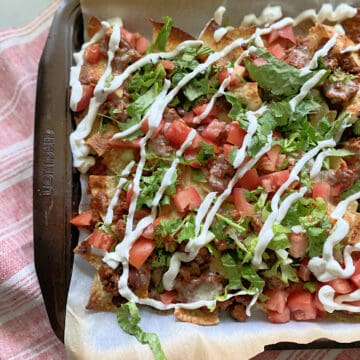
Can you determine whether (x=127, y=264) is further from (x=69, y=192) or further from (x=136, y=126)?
(x=136, y=126)

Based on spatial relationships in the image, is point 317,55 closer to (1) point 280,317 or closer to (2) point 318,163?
(2) point 318,163

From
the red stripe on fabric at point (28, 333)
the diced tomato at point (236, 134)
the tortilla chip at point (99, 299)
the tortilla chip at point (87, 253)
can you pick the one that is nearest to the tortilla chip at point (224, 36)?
the diced tomato at point (236, 134)

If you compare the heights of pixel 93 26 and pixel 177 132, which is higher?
pixel 93 26

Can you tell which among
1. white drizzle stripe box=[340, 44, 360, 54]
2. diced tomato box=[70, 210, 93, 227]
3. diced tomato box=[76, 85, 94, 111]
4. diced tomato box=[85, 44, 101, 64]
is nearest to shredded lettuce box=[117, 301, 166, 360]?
diced tomato box=[70, 210, 93, 227]

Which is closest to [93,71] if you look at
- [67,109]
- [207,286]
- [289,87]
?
[67,109]

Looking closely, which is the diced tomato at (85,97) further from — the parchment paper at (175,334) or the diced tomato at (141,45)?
the parchment paper at (175,334)

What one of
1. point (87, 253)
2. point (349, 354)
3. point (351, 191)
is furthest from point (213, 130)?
point (349, 354)
